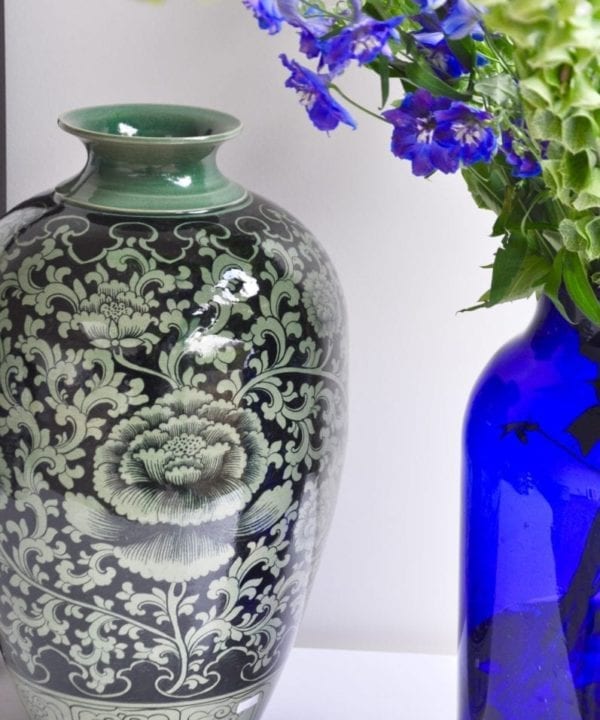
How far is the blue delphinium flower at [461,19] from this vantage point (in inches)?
23.6

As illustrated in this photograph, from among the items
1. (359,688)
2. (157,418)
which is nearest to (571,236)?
(157,418)

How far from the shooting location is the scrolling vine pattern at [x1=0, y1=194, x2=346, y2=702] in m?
0.78

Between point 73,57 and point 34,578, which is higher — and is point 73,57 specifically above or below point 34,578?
Answer: above

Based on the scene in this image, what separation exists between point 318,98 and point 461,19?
90 millimetres

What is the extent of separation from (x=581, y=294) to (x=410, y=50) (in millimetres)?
167

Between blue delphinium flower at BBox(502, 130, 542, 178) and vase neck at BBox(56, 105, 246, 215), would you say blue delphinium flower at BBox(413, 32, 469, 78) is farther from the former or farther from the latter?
vase neck at BBox(56, 105, 246, 215)

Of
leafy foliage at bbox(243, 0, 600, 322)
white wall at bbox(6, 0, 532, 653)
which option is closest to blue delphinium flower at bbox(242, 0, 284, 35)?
leafy foliage at bbox(243, 0, 600, 322)

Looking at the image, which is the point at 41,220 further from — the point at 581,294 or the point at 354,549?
the point at 354,549

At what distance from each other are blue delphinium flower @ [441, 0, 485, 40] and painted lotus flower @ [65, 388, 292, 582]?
295 mm

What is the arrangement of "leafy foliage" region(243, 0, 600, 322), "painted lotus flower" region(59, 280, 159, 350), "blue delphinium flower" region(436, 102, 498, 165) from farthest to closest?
"painted lotus flower" region(59, 280, 159, 350)
"blue delphinium flower" region(436, 102, 498, 165)
"leafy foliage" region(243, 0, 600, 322)

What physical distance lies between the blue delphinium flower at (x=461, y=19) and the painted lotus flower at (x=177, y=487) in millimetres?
295

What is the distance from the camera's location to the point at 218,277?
80 centimetres

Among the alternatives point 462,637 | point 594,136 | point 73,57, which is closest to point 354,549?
point 462,637

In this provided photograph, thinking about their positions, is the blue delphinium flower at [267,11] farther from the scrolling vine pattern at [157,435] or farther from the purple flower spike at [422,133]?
the scrolling vine pattern at [157,435]
